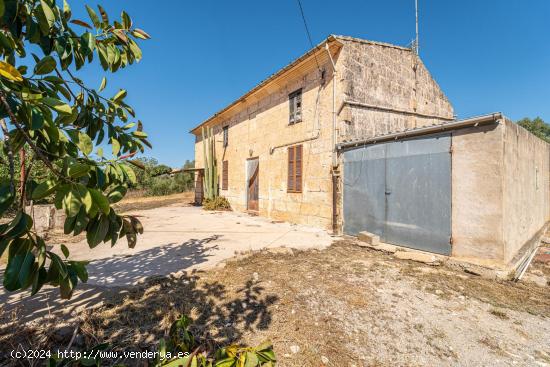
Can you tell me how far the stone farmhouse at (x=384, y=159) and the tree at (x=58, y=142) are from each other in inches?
211

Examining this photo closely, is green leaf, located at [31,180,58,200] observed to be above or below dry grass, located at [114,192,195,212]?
above

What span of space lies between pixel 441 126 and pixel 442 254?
2542 mm

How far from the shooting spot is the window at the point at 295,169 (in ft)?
28.2

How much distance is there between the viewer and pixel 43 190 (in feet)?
2.75

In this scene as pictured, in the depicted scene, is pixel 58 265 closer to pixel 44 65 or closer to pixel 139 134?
pixel 44 65

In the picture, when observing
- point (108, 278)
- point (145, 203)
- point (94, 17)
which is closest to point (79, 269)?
point (94, 17)

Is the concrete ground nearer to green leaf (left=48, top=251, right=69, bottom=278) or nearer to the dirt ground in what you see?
the dirt ground

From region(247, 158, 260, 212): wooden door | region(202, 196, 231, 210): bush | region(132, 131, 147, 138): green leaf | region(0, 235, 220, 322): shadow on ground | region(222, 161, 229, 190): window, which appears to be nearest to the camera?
region(132, 131, 147, 138): green leaf

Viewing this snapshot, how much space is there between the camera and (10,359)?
6.12ft

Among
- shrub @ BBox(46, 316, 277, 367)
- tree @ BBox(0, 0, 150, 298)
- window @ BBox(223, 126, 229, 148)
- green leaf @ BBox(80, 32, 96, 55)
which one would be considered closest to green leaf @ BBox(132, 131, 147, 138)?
tree @ BBox(0, 0, 150, 298)

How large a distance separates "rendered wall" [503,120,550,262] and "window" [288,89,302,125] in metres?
5.69

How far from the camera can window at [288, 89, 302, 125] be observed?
8.76 metres

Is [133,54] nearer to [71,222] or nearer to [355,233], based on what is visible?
[71,222]

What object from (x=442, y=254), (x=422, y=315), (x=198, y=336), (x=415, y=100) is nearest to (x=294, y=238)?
(x=442, y=254)
